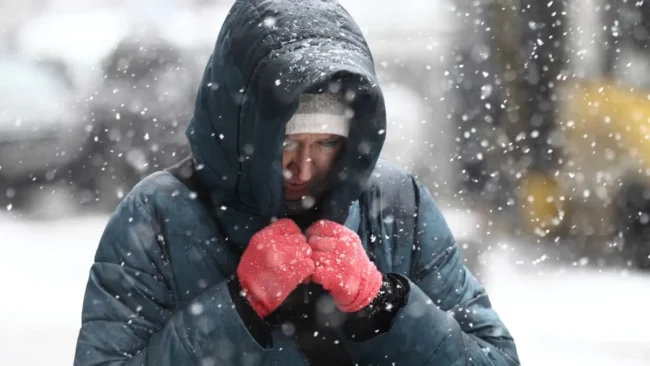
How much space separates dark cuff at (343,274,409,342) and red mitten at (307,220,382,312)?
0.02 metres

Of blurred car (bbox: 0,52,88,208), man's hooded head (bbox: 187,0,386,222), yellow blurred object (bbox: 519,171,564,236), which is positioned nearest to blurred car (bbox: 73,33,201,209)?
blurred car (bbox: 0,52,88,208)

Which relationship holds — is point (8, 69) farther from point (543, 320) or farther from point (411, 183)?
point (411, 183)

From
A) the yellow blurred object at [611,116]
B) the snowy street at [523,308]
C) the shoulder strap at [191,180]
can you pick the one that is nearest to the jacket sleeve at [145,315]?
the shoulder strap at [191,180]

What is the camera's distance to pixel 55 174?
36.4 feet

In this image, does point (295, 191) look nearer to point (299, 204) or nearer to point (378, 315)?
point (299, 204)

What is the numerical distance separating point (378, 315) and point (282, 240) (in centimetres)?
24

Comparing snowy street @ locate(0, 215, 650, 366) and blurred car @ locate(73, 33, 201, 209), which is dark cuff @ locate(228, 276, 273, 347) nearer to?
snowy street @ locate(0, 215, 650, 366)

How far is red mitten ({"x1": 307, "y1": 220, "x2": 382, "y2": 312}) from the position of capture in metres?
1.76

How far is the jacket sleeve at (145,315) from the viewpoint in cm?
180

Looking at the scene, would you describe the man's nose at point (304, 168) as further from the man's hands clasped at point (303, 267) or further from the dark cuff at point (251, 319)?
the dark cuff at point (251, 319)

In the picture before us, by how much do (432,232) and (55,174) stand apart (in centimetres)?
962

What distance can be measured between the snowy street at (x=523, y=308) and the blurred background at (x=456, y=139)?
18 millimetres

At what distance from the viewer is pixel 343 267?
69.6 inches

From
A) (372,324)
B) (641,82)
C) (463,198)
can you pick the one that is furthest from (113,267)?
(463,198)
